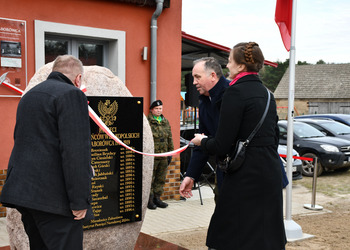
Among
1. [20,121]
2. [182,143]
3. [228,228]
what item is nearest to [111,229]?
[228,228]

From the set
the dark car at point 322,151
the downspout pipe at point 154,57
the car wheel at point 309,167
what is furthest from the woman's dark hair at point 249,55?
the car wheel at point 309,167

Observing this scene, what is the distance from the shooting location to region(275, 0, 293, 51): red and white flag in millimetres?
6508

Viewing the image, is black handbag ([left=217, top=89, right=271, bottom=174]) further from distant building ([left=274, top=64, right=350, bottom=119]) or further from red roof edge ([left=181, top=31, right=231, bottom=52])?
distant building ([left=274, top=64, right=350, bottom=119])

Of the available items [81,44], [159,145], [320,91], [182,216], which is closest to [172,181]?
[159,145]

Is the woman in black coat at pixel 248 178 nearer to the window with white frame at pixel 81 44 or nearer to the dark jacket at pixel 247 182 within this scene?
the dark jacket at pixel 247 182

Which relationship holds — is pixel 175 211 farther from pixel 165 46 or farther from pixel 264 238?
pixel 264 238

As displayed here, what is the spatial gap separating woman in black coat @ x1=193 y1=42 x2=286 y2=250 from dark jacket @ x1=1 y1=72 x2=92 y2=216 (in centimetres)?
96

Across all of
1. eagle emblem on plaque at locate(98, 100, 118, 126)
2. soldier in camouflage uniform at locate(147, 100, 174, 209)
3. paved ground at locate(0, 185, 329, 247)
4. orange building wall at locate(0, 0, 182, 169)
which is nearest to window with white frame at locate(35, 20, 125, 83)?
orange building wall at locate(0, 0, 182, 169)

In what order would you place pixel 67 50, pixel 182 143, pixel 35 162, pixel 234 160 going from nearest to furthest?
pixel 35 162, pixel 234 160, pixel 67 50, pixel 182 143

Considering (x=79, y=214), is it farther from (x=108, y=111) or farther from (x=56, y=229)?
(x=108, y=111)

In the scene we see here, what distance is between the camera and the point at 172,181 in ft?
29.3

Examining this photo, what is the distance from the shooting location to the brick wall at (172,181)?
29.1 feet

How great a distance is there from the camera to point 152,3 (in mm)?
8383

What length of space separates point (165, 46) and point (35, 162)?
6.28 m
